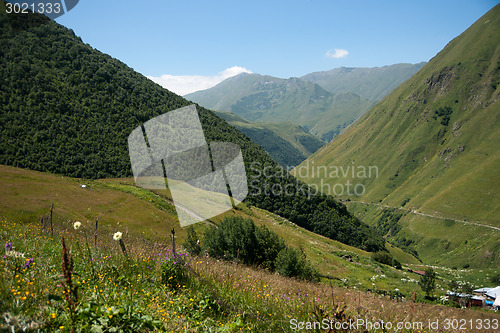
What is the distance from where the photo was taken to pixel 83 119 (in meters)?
103

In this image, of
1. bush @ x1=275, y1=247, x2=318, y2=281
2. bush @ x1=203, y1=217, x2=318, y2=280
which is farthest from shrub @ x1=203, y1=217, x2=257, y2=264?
bush @ x1=275, y1=247, x2=318, y2=281

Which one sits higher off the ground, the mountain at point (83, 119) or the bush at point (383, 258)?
the mountain at point (83, 119)

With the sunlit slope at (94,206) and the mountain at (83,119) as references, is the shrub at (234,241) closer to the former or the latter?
the sunlit slope at (94,206)

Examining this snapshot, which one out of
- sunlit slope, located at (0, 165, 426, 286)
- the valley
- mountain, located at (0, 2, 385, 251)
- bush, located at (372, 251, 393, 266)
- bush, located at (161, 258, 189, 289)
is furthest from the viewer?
mountain, located at (0, 2, 385, 251)

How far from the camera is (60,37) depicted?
437 ft

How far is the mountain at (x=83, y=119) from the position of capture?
8438 centimetres

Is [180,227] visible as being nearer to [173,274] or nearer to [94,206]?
[94,206]

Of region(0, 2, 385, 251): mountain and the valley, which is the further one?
region(0, 2, 385, 251): mountain

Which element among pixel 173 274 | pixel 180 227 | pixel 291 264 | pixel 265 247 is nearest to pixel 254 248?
pixel 265 247

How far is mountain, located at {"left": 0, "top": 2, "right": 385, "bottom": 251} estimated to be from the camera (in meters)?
84.4

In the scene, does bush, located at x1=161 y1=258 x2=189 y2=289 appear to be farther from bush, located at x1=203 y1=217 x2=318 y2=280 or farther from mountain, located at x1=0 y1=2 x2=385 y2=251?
mountain, located at x1=0 y1=2 x2=385 y2=251

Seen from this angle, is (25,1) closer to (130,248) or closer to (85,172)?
(85,172)

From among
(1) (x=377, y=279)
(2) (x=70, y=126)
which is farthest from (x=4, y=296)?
(2) (x=70, y=126)

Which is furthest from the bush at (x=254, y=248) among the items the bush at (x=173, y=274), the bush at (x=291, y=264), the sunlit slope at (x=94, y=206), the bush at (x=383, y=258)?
the bush at (x=383, y=258)
